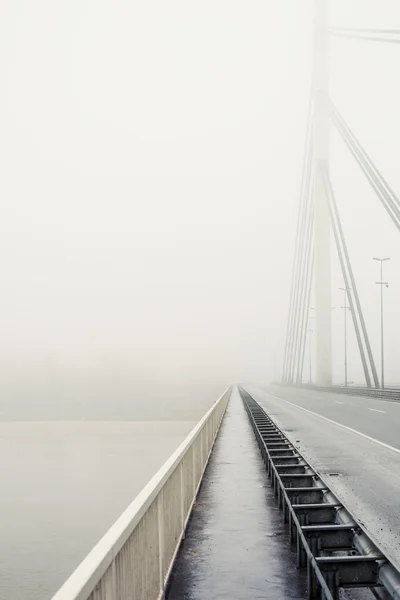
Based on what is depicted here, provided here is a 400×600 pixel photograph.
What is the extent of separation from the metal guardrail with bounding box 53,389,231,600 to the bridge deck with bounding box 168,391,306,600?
220 mm

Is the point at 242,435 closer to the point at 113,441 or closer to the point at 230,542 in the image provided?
the point at 230,542

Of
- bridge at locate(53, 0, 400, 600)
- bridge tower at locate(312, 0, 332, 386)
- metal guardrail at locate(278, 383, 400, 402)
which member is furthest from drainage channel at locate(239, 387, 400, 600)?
bridge tower at locate(312, 0, 332, 386)

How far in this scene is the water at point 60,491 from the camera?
5659cm

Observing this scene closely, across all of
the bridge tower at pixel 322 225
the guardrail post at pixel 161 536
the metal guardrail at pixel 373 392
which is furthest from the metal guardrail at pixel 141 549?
the bridge tower at pixel 322 225

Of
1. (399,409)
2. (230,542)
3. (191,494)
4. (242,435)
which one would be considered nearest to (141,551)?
(230,542)

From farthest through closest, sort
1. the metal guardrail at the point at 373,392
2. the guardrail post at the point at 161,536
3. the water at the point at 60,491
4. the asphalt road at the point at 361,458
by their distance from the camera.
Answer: the water at the point at 60,491 → the metal guardrail at the point at 373,392 → the asphalt road at the point at 361,458 → the guardrail post at the point at 161,536

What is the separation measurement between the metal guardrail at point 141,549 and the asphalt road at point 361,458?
6.45ft

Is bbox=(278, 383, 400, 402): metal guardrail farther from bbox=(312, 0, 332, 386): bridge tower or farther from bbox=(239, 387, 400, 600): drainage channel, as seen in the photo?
bbox=(239, 387, 400, 600): drainage channel

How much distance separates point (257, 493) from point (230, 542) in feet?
11.5

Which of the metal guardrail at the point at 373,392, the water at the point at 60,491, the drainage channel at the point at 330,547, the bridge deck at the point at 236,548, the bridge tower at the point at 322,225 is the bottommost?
the water at the point at 60,491

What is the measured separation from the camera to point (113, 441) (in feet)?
511

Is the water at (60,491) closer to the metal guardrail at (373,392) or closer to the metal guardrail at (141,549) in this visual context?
the metal guardrail at (373,392)

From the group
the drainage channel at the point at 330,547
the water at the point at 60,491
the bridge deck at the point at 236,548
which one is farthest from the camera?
the water at the point at 60,491

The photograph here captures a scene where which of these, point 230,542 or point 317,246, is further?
point 317,246
